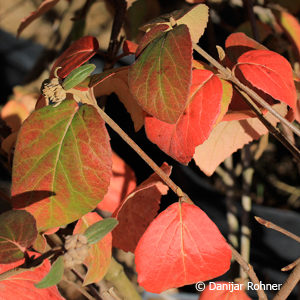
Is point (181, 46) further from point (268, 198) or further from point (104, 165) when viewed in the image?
point (268, 198)

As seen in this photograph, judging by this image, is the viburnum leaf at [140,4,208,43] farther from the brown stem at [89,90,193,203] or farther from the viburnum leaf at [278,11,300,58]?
the viburnum leaf at [278,11,300,58]

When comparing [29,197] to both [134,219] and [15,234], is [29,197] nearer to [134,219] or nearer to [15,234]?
[15,234]

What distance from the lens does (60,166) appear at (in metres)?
0.31

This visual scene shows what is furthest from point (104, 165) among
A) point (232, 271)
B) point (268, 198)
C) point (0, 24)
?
point (0, 24)

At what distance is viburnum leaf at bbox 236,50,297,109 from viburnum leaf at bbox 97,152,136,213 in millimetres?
205

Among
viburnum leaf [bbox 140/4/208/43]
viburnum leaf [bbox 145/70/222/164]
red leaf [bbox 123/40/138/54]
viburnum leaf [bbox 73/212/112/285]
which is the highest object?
viburnum leaf [bbox 140/4/208/43]

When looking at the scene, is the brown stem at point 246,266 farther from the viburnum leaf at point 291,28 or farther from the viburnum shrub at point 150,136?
the viburnum leaf at point 291,28

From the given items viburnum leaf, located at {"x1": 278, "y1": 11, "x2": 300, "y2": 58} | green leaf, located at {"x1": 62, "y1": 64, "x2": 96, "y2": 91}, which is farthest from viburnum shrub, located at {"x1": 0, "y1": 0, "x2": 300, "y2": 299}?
viburnum leaf, located at {"x1": 278, "y1": 11, "x2": 300, "y2": 58}

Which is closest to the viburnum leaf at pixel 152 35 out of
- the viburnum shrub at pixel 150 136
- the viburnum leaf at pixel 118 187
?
the viburnum shrub at pixel 150 136

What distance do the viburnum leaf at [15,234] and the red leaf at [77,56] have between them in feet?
0.34

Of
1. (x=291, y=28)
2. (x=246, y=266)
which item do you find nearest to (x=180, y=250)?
(x=246, y=266)

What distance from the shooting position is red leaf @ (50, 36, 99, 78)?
1.11ft

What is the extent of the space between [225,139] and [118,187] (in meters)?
0.13

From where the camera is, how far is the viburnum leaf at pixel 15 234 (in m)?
0.29
